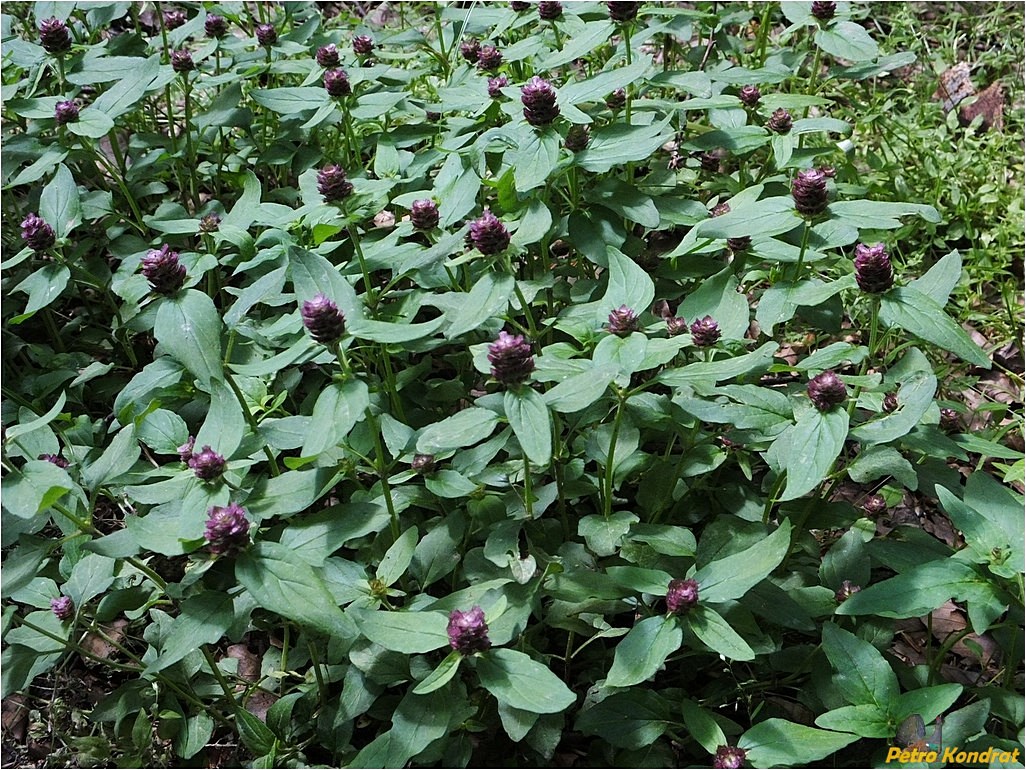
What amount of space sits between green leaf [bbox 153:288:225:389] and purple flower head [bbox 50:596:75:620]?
0.73 meters

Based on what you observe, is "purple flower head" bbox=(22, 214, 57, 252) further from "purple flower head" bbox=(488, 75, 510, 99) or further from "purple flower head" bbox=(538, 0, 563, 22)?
"purple flower head" bbox=(538, 0, 563, 22)

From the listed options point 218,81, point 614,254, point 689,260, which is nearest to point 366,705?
point 614,254

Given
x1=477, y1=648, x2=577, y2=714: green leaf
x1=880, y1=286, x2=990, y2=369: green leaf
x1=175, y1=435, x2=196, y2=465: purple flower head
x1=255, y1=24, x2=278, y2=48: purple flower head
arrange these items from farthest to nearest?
x1=255, y1=24, x2=278, y2=48: purple flower head
x1=175, y1=435, x2=196, y2=465: purple flower head
x1=880, y1=286, x2=990, y2=369: green leaf
x1=477, y1=648, x2=577, y2=714: green leaf

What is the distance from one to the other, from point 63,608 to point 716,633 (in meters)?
1.69

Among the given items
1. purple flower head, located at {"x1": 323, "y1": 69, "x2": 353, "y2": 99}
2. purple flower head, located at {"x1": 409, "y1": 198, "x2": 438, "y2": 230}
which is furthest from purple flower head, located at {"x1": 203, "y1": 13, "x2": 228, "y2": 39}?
purple flower head, located at {"x1": 409, "y1": 198, "x2": 438, "y2": 230}

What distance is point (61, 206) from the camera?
3.24 m

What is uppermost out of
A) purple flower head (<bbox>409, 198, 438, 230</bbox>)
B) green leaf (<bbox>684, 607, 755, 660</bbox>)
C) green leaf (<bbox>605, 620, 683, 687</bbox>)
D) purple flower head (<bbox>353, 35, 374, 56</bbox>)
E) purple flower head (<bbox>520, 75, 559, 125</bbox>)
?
purple flower head (<bbox>520, 75, 559, 125</bbox>)

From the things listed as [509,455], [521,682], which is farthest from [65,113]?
[521,682]

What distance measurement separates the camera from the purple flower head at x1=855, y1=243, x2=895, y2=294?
225cm

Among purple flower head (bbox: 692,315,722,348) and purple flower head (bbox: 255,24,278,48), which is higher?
purple flower head (bbox: 255,24,278,48)

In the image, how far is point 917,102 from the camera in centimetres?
482

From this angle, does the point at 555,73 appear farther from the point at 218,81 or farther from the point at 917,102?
the point at 917,102

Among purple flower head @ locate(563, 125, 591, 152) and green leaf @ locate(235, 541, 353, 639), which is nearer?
green leaf @ locate(235, 541, 353, 639)

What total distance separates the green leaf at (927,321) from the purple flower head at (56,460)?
2.27 m
